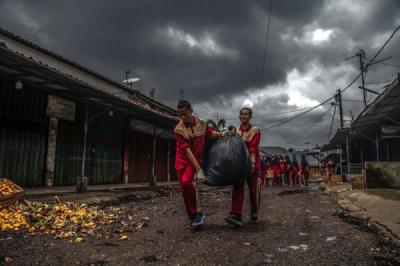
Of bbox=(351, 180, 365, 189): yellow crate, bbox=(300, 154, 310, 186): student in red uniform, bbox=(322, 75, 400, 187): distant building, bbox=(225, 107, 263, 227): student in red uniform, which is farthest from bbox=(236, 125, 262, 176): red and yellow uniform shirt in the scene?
bbox=(300, 154, 310, 186): student in red uniform

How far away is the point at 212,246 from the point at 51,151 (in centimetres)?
895

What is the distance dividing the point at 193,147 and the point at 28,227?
96.0 inches

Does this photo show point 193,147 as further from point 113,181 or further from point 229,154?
point 113,181

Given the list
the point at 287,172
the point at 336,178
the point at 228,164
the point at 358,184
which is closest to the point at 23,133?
the point at 228,164

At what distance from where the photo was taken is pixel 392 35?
992 cm

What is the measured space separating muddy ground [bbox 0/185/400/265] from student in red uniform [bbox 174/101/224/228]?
1.02 feet

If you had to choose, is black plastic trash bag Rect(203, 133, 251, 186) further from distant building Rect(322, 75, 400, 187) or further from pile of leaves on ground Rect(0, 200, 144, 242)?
distant building Rect(322, 75, 400, 187)

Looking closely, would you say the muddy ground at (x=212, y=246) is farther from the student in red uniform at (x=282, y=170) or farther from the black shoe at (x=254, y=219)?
the student in red uniform at (x=282, y=170)

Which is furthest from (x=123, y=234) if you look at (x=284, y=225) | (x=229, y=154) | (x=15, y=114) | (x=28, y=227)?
(x=15, y=114)

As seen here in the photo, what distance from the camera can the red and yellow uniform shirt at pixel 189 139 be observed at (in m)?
4.15

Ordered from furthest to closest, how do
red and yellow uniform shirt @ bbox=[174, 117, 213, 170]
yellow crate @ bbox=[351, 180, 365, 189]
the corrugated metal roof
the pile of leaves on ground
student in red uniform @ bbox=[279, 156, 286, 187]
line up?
student in red uniform @ bbox=[279, 156, 286, 187]
yellow crate @ bbox=[351, 180, 365, 189]
the corrugated metal roof
red and yellow uniform shirt @ bbox=[174, 117, 213, 170]
the pile of leaves on ground

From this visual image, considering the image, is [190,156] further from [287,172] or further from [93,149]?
[287,172]

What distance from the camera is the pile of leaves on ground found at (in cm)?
385

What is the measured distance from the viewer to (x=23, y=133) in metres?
9.62
